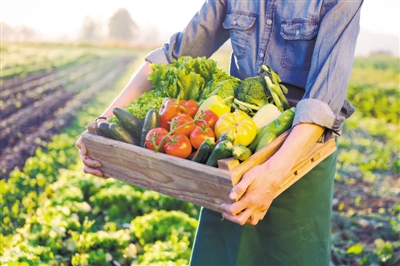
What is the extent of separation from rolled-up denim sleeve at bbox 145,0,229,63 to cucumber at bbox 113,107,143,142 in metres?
0.59

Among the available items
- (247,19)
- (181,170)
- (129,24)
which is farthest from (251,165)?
(129,24)

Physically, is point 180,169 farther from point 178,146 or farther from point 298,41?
point 298,41

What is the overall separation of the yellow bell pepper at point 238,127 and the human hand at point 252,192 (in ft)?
0.68

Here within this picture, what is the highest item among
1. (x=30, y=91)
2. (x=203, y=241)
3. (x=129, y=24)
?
(x=203, y=241)

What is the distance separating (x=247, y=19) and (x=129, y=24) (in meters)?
64.6

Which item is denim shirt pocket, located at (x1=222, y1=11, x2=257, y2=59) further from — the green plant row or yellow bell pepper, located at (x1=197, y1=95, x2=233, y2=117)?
the green plant row

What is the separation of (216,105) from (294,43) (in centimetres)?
58

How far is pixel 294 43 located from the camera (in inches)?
107

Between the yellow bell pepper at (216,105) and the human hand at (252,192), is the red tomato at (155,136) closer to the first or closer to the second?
the yellow bell pepper at (216,105)

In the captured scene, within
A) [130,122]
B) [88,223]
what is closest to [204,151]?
[130,122]

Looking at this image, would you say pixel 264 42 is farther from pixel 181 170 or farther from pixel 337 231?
pixel 337 231

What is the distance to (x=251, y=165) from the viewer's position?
222 cm

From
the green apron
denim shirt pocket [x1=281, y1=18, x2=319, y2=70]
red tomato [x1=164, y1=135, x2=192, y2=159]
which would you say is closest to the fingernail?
red tomato [x1=164, y1=135, x2=192, y2=159]

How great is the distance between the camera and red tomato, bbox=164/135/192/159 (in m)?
2.35
